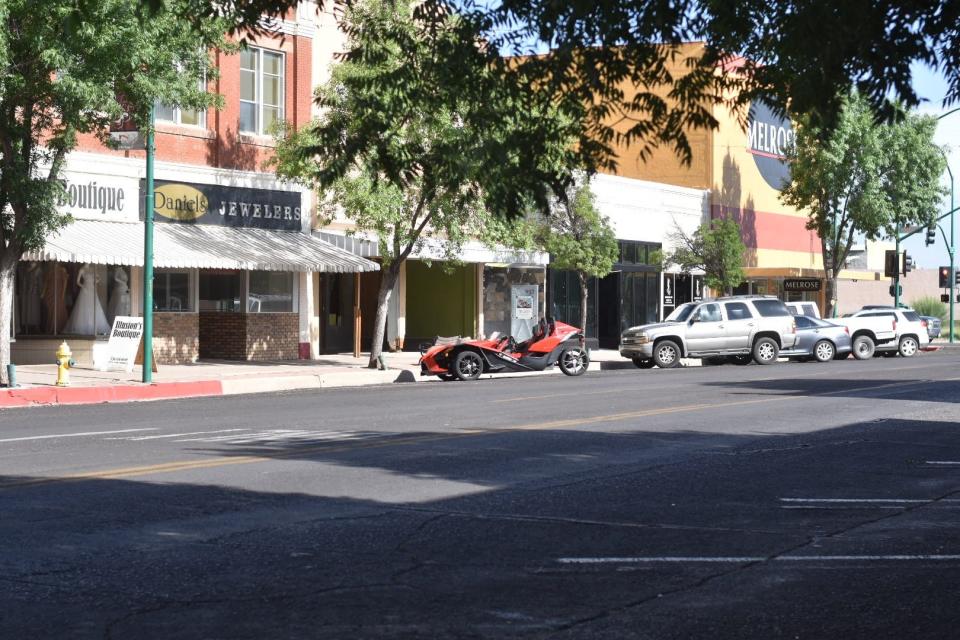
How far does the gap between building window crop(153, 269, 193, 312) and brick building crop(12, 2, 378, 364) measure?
0.03 meters

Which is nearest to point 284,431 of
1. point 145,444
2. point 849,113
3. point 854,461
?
point 145,444

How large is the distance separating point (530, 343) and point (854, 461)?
615 inches

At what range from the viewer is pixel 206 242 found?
95.0ft

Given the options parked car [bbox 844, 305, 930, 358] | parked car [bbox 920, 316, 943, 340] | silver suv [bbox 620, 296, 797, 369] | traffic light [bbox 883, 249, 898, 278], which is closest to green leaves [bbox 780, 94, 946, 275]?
traffic light [bbox 883, 249, 898, 278]

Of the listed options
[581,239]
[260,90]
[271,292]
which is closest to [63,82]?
[260,90]

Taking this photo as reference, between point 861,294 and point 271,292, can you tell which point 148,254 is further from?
point 861,294

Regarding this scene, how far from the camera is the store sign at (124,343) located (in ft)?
84.6

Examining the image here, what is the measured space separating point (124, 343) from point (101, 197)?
11.6ft

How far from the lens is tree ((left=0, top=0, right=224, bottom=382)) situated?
66.9ft

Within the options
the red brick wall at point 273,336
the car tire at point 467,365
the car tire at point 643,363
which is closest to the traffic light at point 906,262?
the car tire at point 643,363

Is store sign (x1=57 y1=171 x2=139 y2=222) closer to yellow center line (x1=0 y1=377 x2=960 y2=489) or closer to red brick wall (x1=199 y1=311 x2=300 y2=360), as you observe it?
red brick wall (x1=199 y1=311 x2=300 y2=360)

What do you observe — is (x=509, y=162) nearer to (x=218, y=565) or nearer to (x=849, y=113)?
(x=218, y=565)

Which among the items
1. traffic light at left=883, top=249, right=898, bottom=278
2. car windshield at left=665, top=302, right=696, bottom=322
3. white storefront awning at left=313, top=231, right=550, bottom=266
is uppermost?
traffic light at left=883, top=249, right=898, bottom=278

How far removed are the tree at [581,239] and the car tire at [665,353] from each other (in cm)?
311
